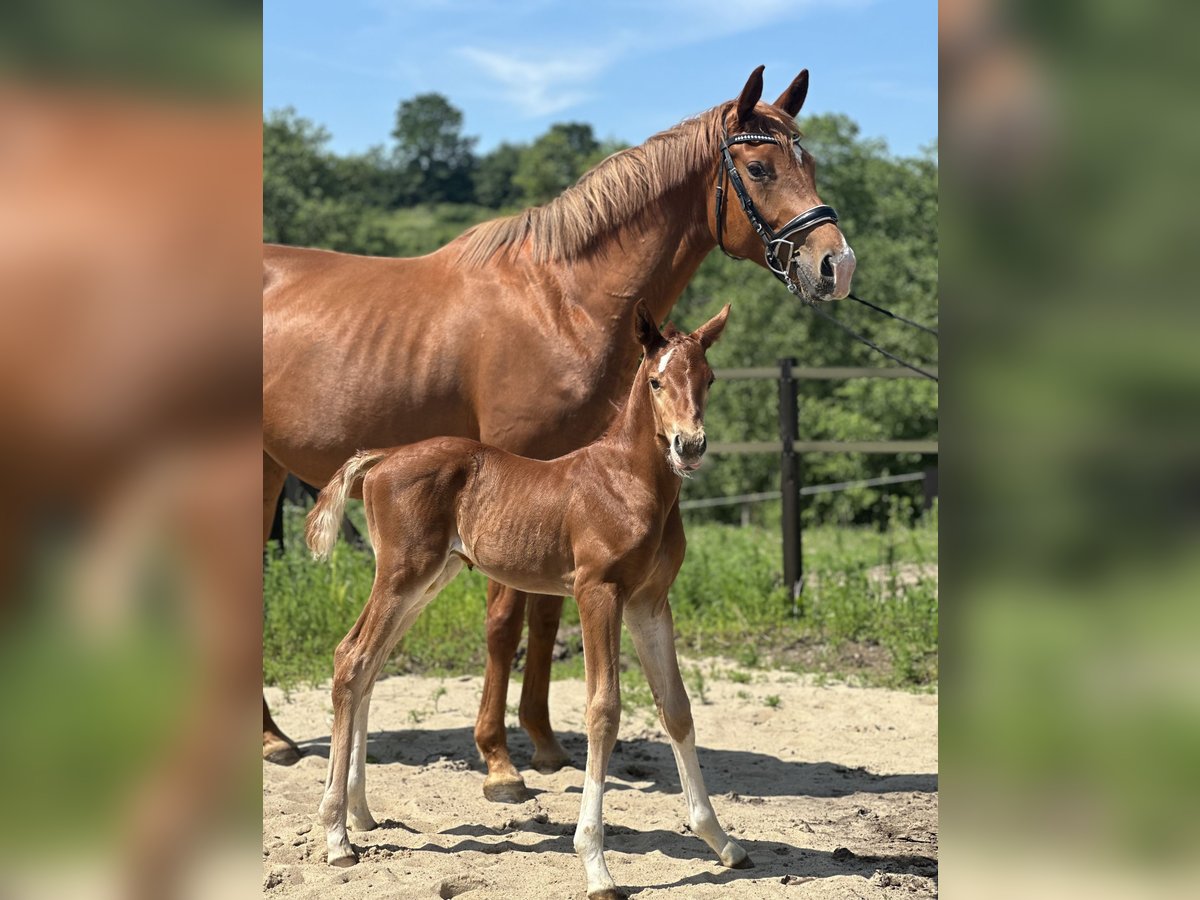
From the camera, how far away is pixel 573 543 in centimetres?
352

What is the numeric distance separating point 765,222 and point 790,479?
14.9 feet

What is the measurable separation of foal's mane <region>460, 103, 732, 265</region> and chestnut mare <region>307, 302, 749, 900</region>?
108 centimetres

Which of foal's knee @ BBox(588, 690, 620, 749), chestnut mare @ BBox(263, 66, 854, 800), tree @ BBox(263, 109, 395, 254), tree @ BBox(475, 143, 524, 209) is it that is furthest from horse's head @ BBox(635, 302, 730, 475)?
tree @ BBox(475, 143, 524, 209)

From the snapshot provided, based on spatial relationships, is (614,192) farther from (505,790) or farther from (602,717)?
(505,790)

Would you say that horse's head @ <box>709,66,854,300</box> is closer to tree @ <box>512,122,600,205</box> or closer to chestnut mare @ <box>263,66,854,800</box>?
chestnut mare @ <box>263,66,854,800</box>

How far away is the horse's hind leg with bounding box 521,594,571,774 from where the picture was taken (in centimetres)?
481

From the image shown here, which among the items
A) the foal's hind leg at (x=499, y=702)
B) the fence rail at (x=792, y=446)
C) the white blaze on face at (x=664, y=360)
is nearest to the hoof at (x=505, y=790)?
the foal's hind leg at (x=499, y=702)

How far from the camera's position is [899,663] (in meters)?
6.49

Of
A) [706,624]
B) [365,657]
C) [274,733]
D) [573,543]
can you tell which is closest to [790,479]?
[706,624]

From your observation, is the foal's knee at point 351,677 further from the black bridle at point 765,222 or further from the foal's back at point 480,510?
the black bridle at point 765,222

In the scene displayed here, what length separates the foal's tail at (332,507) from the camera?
370 cm
